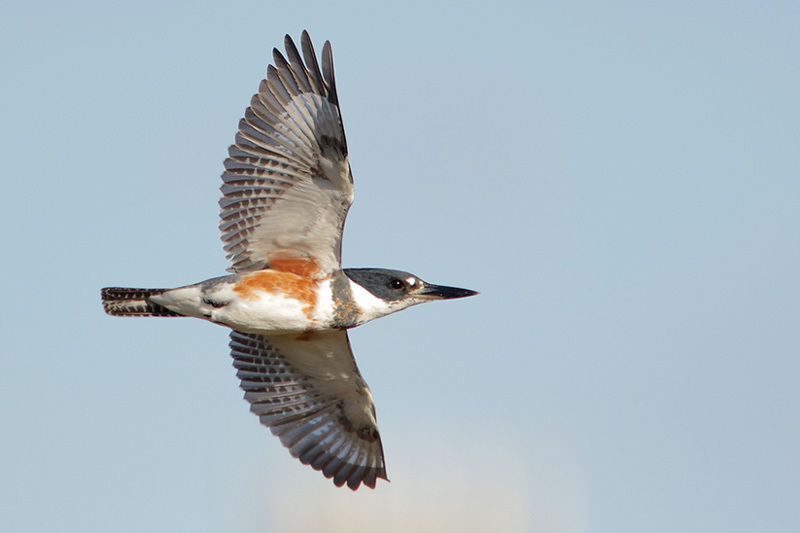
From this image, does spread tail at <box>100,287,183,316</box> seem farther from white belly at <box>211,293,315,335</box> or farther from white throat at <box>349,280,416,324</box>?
white throat at <box>349,280,416,324</box>

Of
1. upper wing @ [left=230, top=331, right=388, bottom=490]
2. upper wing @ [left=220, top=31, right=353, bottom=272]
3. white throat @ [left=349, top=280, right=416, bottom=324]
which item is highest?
upper wing @ [left=220, top=31, right=353, bottom=272]

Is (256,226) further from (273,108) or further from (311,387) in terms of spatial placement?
(311,387)

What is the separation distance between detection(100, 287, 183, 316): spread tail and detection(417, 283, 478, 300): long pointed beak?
238cm

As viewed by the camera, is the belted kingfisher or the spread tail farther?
Answer: the spread tail

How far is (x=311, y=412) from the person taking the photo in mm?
12883

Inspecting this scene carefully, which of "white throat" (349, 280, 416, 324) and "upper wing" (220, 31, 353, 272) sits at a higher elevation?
"upper wing" (220, 31, 353, 272)

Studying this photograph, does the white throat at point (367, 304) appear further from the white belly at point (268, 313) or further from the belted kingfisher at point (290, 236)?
the white belly at point (268, 313)

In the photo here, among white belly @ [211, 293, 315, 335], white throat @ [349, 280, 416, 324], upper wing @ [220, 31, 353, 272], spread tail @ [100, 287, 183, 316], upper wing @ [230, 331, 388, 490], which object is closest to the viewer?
upper wing @ [220, 31, 353, 272]

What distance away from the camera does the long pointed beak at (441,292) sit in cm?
1191

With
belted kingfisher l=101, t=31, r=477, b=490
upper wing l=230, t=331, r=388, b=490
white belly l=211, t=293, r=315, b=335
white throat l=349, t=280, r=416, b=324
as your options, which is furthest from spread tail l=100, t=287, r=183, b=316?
white throat l=349, t=280, r=416, b=324

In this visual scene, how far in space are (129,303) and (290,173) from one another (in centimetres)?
200

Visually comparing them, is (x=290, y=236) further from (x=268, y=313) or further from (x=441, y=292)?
(x=441, y=292)

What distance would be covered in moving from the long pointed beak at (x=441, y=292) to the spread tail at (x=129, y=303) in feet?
7.80

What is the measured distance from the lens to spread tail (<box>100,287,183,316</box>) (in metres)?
11.8
